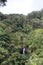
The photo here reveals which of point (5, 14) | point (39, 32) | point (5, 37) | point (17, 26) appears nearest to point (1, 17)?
point (5, 14)

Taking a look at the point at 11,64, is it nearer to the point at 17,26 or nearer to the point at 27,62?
the point at 27,62

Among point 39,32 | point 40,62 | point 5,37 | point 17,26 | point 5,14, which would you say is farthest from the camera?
point 5,14

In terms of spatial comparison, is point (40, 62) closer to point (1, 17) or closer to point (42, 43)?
point (42, 43)

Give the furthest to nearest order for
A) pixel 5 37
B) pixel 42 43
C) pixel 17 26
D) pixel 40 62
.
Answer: pixel 17 26 < pixel 5 37 < pixel 42 43 < pixel 40 62

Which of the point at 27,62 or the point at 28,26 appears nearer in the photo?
the point at 27,62

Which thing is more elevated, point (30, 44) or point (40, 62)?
point (40, 62)

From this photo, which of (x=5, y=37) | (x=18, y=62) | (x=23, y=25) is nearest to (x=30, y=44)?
(x=5, y=37)
